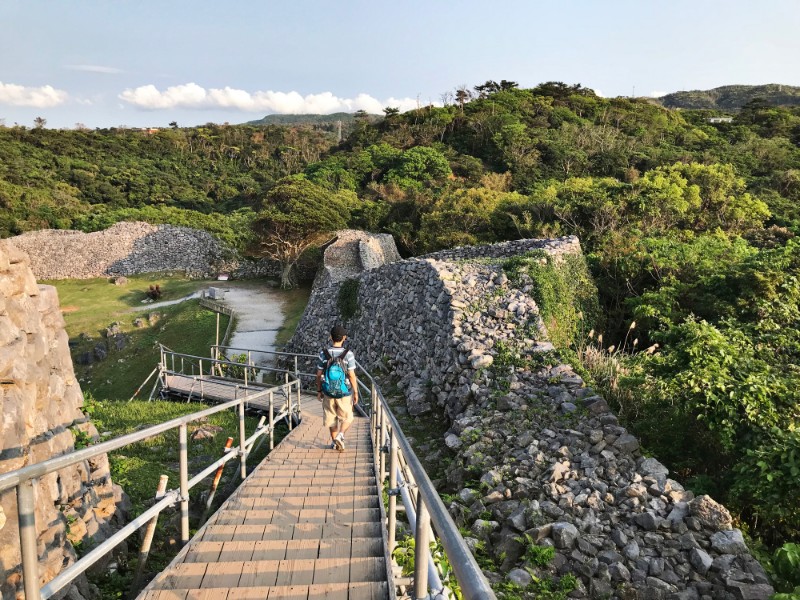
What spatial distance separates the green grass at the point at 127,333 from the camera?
55.3 ft

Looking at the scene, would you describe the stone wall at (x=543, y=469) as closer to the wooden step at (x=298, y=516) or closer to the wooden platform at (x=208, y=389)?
the wooden step at (x=298, y=516)

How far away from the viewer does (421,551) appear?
1.65 metres

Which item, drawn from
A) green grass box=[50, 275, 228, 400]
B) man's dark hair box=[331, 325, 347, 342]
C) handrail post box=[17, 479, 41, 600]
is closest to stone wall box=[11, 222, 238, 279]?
green grass box=[50, 275, 228, 400]

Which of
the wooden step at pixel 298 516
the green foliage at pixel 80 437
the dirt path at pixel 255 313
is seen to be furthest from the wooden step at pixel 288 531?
the dirt path at pixel 255 313

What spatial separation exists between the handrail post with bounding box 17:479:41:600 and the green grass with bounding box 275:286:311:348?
15.8 metres

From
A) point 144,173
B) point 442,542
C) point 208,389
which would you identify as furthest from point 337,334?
point 144,173

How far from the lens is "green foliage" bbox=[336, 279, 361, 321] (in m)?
14.6

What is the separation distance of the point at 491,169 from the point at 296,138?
Answer: 167ft

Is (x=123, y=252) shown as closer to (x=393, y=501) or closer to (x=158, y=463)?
(x=158, y=463)

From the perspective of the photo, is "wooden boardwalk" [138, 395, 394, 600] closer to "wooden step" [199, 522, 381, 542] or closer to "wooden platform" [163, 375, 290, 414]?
"wooden step" [199, 522, 381, 542]

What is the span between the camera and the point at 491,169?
39.6 meters

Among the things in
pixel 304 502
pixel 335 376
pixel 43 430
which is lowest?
pixel 304 502

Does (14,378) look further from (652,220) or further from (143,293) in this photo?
(143,293)

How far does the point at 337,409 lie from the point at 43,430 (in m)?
3.08
